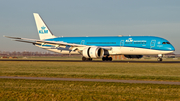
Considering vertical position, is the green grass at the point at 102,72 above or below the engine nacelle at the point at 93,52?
below

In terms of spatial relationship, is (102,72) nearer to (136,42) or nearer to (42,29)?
(136,42)

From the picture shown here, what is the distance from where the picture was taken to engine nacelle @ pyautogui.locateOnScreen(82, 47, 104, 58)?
4965 cm

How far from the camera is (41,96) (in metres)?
14.1

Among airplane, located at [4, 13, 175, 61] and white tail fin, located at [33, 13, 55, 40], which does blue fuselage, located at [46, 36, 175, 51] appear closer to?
airplane, located at [4, 13, 175, 61]

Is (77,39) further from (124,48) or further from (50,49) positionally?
(124,48)

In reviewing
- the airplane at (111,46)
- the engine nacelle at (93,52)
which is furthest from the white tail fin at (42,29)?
the engine nacelle at (93,52)

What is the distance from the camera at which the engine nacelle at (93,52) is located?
49.7 metres

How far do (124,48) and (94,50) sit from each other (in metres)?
5.67

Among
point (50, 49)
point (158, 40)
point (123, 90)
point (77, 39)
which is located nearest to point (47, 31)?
point (50, 49)

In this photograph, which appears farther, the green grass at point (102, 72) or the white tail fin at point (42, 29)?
the white tail fin at point (42, 29)

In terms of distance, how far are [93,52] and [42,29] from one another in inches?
663

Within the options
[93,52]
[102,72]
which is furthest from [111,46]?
[102,72]

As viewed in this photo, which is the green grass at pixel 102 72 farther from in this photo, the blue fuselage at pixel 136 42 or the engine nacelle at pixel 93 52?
the blue fuselage at pixel 136 42

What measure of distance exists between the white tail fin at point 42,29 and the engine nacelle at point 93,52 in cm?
1282
